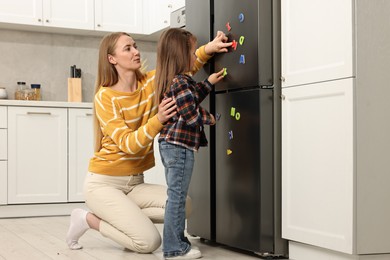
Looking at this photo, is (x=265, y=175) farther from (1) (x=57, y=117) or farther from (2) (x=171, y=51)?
(1) (x=57, y=117)

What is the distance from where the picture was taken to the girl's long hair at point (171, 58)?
2930 mm

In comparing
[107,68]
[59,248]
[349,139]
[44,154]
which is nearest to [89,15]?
[44,154]

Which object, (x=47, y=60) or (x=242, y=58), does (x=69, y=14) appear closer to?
(x=47, y=60)

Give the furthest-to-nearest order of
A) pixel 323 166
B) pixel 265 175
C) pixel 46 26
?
1. pixel 46 26
2. pixel 265 175
3. pixel 323 166

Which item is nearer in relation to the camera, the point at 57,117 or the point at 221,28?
the point at 221,28

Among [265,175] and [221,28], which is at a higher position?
[221,28]

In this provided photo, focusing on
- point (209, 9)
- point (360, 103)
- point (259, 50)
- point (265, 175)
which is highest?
point (209, 9)

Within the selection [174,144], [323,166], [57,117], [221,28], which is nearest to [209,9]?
[221,28]

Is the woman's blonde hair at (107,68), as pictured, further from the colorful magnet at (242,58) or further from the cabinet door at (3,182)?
the cabinet door at (3,182)

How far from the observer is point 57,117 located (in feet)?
16.3

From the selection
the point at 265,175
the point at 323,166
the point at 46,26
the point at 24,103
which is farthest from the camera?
the point at 46,26

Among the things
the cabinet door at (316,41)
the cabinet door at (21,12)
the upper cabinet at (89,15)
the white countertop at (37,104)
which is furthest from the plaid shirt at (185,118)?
the cabinet door at (21,12)

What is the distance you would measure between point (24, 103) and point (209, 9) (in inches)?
82.3

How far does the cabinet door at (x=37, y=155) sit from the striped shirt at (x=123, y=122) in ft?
5.89
